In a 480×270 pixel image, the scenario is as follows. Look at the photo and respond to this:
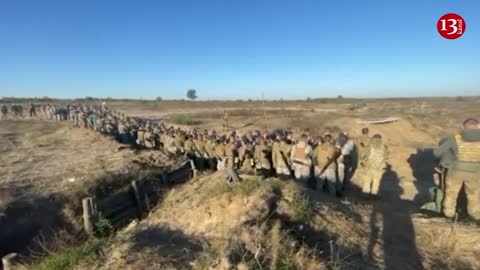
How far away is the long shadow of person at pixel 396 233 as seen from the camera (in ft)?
17.2

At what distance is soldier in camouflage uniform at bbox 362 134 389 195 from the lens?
8680mm

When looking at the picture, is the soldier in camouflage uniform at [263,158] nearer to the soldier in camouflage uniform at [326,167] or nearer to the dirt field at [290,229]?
the soldier in camouflage uniform at [326,167]

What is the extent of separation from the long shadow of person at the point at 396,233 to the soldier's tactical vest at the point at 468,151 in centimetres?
162

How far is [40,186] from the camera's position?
31.2 feet

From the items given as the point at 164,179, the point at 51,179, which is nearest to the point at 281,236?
the point at 164,179

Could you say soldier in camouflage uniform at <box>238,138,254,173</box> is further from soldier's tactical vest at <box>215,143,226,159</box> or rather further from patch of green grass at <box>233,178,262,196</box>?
patch of green grass at <box>233,178,262,196</box>

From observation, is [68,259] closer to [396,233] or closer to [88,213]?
[88,213]

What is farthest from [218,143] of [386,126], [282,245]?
[386,126]

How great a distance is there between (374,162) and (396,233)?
272 centimetres

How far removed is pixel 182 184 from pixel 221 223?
4386 mm

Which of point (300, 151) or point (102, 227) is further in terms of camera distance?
point (300, 151)

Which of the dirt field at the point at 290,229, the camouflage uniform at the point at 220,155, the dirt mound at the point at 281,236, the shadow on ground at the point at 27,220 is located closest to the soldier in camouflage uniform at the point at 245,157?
the camouflage uniform at the point at 220,155

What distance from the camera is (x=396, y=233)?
635 cm

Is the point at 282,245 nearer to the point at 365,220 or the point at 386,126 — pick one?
the point at 365,220
